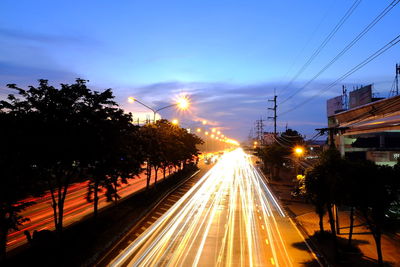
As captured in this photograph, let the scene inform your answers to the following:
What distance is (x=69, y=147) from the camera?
15.7 m

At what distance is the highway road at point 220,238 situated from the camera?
51.2 feet

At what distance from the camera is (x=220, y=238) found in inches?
765

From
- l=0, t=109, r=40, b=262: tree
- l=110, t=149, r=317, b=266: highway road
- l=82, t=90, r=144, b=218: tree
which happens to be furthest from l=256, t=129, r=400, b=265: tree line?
l=0, t=109, r=40, b=262: tree

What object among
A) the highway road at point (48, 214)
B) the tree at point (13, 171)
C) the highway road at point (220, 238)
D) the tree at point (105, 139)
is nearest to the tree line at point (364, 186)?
the highway road at point (220, 238)

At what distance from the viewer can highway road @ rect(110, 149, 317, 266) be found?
1559cm

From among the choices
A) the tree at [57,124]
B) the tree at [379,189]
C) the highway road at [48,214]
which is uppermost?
the tree at [57,124]

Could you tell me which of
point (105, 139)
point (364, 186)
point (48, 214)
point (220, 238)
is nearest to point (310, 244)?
point (220, 238)

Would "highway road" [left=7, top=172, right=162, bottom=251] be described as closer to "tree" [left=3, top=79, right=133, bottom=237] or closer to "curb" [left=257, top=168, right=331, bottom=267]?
"tree" [left=3, top=79, right=133, bottom=237]

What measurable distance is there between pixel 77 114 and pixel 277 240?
1361 centimetres

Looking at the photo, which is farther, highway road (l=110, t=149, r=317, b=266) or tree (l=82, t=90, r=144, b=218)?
tree (l=82, t=90, r=144, b=218)

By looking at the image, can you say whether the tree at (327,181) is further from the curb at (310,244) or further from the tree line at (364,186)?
the curb at (310,244)

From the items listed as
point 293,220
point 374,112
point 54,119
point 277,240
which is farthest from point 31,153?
point 374,112

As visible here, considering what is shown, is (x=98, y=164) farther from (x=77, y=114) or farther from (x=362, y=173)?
(x=362, y=173)

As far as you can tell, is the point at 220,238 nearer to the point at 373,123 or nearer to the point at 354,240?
the point at 354,240
